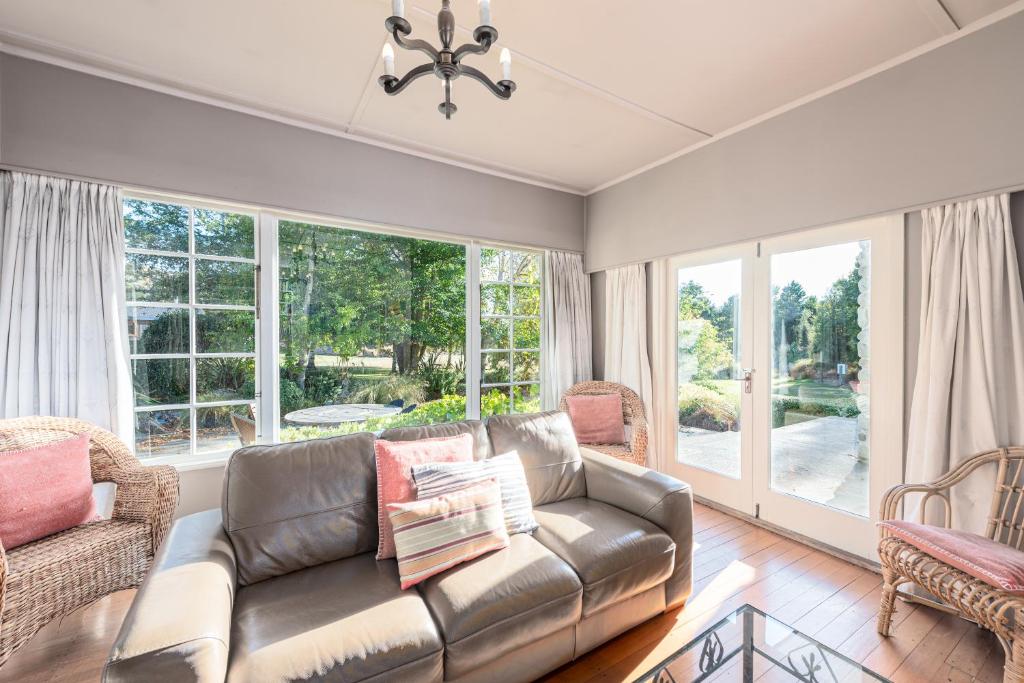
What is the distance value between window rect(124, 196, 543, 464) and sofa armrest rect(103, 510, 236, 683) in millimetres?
1356

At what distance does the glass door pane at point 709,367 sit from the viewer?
315cm

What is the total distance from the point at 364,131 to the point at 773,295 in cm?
303

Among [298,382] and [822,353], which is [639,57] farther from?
[298,382]

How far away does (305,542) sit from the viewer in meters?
1.69

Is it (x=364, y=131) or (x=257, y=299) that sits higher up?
(x=364, y=131)

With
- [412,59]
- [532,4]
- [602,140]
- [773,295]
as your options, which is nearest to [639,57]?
[532,4]

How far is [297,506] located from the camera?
1720 millimetres

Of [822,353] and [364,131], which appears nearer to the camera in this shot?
[822,353]

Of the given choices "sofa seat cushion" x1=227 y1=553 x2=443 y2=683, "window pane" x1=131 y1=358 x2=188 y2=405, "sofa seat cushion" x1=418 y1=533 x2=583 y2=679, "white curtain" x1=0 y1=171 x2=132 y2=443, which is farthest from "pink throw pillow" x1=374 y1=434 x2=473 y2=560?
"white curtain" x1=0 y1=171 x2=132 y2=443

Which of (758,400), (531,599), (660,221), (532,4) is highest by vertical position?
(532,4)

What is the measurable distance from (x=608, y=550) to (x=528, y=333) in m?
2.46

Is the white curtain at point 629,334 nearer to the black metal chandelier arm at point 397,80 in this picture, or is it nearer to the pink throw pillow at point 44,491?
the black metal chandelier arm at point 397,80

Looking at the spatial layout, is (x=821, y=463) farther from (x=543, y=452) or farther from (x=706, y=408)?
(x=543, y=452)

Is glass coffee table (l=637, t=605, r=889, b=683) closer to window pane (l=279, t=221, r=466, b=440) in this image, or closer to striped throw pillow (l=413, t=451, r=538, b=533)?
striped throw pillow (l=413, t=451, r=538, b=533)
